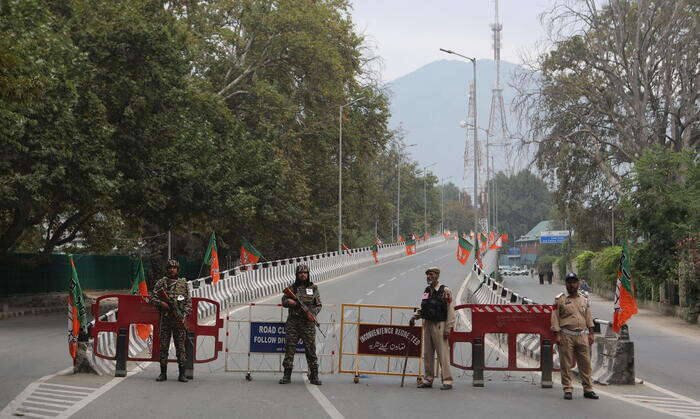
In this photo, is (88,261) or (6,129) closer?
(6,129)

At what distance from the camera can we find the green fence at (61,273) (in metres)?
38.2

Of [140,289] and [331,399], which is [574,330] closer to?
[331,399]

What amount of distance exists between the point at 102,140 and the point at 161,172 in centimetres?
313

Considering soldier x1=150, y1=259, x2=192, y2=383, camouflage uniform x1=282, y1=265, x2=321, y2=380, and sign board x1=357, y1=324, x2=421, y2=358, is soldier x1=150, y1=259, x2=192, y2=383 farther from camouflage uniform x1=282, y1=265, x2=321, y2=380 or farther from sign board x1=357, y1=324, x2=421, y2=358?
sign board x1=357, y1=324, x2=421, y2=358

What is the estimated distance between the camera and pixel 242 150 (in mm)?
37719

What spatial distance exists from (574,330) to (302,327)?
395 centimetres

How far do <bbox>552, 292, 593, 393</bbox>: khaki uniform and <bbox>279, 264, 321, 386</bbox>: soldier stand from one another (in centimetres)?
352

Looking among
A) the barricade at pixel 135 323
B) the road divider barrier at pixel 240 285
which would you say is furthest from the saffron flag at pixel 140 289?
the barricade at pixel 135 323

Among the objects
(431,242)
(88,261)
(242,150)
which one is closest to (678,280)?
(242,150)

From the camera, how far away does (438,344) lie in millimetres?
13812

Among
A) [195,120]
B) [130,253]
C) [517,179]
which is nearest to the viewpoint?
[195,120]

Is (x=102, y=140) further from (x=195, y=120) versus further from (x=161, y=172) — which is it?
(x=195, y=120)

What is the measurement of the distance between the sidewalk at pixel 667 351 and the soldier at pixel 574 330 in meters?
2.22

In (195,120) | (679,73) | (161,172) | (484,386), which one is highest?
(679,73)
